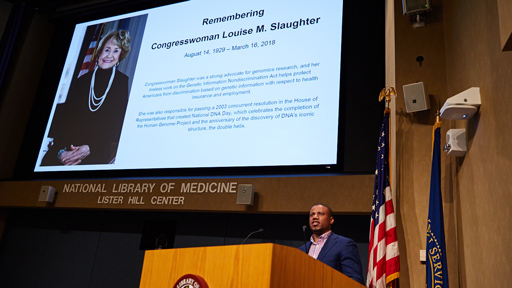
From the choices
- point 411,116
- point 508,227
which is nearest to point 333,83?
point 411,116

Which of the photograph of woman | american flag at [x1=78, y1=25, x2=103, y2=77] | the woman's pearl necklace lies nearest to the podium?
the photograph of woman

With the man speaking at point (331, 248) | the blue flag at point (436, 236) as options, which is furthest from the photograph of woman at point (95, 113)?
the blue flag at point (436, 236)

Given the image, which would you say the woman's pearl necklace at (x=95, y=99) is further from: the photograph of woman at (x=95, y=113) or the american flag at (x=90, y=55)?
the american flag at (x=90, y=55)

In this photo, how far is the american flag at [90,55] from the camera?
6.34 meters

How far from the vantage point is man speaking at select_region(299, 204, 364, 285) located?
3.27m

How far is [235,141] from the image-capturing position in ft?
16.4

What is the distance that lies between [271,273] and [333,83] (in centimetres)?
316

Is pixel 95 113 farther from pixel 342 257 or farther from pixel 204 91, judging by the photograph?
pixel 342 257

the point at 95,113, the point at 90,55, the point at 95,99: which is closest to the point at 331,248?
the point at 95,113

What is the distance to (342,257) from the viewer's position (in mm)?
3318

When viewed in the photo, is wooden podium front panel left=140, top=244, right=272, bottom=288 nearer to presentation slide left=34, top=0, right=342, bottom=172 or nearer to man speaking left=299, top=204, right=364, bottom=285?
man speaking left=299, top=204, right=364, bottom=285

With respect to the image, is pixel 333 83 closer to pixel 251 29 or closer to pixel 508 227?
pixel 251 29

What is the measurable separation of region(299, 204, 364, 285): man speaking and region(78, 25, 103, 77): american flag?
13.3ft

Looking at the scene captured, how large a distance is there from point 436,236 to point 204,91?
303cm
